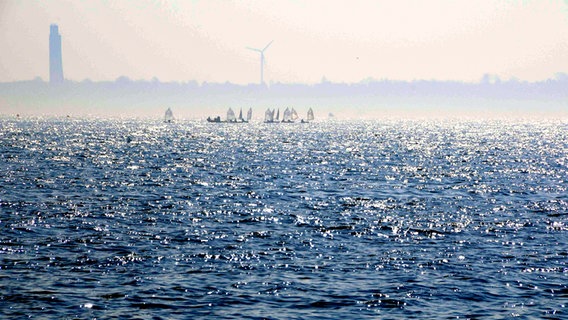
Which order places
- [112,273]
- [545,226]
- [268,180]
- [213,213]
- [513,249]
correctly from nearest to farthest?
[112,273]
[513,249]
[545,226]
[213,213]
[268,180]

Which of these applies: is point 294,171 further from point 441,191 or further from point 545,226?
point 545,226

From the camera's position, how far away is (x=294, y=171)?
127938 mm

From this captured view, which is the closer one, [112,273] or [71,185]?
[112,273]

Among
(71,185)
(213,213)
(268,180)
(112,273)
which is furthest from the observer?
(268,180)

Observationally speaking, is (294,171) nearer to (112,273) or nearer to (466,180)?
(466,180)

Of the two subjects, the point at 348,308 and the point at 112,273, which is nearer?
the point at 348,308

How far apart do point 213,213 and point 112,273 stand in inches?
1088

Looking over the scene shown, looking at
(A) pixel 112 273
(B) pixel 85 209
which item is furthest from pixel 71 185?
(A) pixel 112 273

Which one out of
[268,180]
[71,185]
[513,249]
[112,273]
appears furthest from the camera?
[268,180]

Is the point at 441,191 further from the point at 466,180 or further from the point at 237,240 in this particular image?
the point at 237,240

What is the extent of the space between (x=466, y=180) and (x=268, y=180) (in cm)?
3085

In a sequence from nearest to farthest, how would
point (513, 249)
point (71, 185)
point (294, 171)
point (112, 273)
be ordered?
point (112, 273) < point (513, 249) < point (71, 185) < point (294, 171)

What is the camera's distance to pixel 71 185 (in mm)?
97438

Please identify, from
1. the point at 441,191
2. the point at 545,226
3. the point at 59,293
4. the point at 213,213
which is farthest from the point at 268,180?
the point at 59,293
